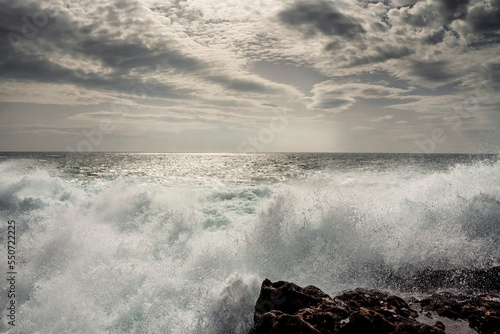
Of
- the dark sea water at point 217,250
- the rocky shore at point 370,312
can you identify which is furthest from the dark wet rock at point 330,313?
the dark sea water at point 217,250

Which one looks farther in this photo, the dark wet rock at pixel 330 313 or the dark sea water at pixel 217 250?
the dark sea water at pixel 217 250

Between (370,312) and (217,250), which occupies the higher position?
(370,312)

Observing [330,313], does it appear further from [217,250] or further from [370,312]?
[217,250]

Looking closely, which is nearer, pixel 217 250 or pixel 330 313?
pixel 330 313

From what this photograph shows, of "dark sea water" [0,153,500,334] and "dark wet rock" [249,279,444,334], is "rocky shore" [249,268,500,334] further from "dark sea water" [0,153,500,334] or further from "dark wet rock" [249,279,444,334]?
"dark sea water" [0,153,500,334]

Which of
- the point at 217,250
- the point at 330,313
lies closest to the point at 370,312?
the point at 330,313

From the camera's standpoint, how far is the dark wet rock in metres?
4.18

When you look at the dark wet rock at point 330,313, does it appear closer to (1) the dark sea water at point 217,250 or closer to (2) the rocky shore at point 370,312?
(2) the rocky shore at point 370,312

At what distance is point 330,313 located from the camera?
4566mm

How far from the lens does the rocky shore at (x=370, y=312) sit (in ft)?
13.8

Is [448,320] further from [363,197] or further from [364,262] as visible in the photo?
[363,197]

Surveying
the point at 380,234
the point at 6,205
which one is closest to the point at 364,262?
the point at 380,234

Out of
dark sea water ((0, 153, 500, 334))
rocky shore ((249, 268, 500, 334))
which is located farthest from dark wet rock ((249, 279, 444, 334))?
dark sea water ((0, 153, 500, 334))

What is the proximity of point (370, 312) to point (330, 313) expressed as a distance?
642 millimetres
